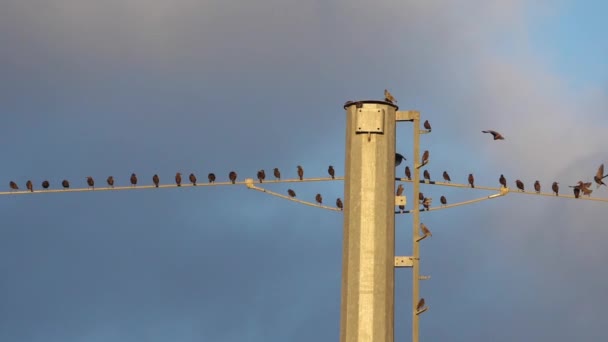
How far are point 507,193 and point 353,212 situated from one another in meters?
7.28

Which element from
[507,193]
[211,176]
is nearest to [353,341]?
[507,193]

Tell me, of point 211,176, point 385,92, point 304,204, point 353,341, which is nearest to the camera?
point 353,341

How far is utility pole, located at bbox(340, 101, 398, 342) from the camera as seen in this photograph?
26.7m

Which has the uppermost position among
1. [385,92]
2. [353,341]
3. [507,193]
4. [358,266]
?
[385,92]

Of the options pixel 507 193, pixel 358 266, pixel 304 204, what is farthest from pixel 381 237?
pixel 507 193

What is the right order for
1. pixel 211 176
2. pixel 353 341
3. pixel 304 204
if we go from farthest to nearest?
pixel 211 176, pixel 304 204, pixel 353 341

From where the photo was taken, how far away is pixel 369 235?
87.8 ft

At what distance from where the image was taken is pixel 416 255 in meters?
27.6

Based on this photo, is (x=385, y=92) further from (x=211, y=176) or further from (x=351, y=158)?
(x=211, y=176)

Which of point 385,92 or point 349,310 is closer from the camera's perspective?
point 349,310

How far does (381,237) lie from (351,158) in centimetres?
187

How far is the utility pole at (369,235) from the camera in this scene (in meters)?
26.7

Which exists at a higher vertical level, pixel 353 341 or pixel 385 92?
pixel 385 92

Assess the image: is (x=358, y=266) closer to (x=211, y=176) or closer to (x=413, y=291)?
(x=413, y=291)
